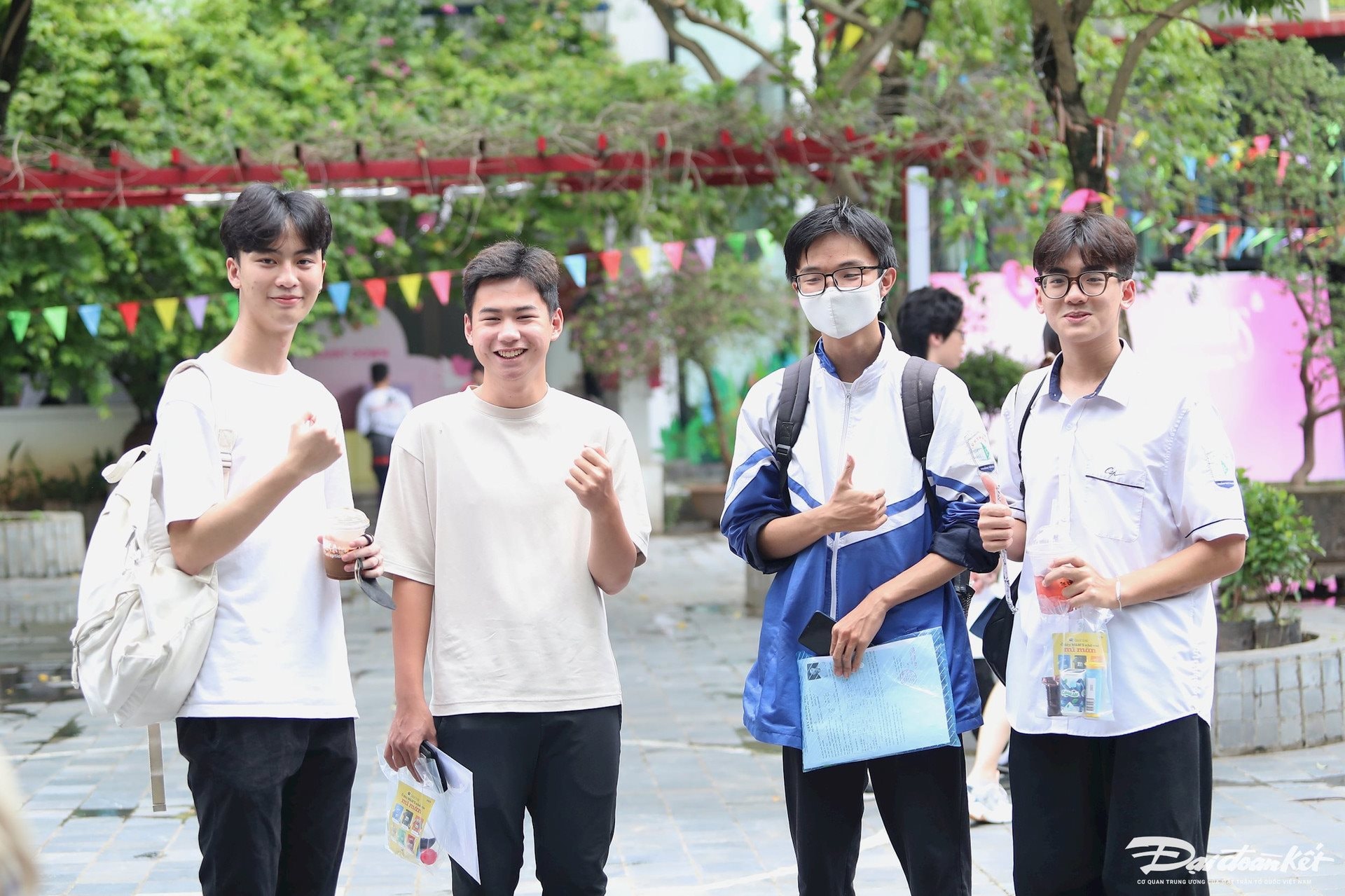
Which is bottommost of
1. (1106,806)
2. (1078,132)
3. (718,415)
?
(718,415)

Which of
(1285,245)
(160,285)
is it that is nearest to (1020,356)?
(1285,245)

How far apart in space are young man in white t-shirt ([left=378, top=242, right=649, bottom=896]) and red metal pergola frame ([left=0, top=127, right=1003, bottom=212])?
635 centimetres

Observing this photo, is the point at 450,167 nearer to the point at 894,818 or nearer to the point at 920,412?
the point at 920,412

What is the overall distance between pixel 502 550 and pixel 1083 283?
1.41 m

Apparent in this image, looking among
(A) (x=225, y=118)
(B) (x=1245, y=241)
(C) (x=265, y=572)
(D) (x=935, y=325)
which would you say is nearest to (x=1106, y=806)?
(C) (x=265, y=572)

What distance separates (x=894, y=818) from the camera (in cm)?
332

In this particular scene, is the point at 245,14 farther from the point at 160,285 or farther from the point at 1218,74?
the point at 1218,74

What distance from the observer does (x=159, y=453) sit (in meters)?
3.08

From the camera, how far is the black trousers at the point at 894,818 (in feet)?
10.6

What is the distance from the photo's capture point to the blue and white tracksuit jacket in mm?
3252

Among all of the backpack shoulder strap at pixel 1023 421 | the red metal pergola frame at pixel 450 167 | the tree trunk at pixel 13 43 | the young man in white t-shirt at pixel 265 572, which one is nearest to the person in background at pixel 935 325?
the backpack shoulder strap at pixel 1023 421

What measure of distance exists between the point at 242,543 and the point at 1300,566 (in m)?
5.01

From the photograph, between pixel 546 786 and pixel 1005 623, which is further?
pixel 1005 623

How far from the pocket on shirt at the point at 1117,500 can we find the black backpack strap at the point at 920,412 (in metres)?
0.35
